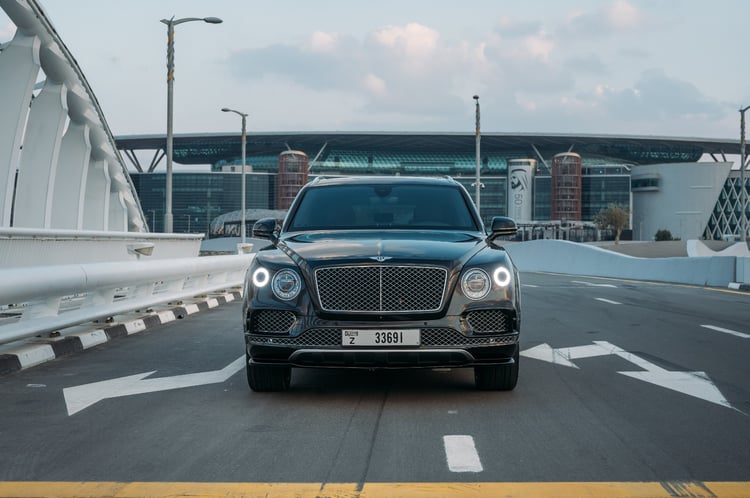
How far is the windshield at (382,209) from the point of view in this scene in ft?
26.1

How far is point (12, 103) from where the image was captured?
22828 mm

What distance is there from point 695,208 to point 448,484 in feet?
433

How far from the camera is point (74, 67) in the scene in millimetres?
28281

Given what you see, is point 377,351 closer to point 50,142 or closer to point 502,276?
point 502,276

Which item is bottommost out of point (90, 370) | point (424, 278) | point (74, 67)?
point (90, 370)

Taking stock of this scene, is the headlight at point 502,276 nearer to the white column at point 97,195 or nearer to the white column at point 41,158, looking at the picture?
the white column at point 41,158

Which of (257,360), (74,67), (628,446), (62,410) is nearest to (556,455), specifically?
(628,446)

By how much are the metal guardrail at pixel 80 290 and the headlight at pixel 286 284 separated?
285 centimetres

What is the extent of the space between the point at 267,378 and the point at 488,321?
1720 mm

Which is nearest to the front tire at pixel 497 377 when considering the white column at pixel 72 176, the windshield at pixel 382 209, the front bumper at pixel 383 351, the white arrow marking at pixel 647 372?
the front bumper at pixel 383 351

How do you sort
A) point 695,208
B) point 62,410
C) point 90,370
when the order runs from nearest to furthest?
point 62,410 < point 90,370 < point 695,208

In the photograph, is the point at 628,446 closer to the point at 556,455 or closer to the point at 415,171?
the point at 556,455

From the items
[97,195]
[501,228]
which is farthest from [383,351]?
[97,195]

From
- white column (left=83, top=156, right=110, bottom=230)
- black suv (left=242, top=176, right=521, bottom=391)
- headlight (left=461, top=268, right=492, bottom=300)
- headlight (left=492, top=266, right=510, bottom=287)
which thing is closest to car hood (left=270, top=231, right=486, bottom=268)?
black suv (left=242, top=176, right=521, bottom=391)
